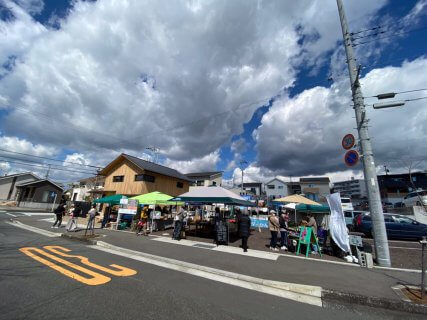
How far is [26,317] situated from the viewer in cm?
331

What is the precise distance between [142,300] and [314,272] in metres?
5.31

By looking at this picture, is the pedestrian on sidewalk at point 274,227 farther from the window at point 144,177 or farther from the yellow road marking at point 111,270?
the window at point 144,177

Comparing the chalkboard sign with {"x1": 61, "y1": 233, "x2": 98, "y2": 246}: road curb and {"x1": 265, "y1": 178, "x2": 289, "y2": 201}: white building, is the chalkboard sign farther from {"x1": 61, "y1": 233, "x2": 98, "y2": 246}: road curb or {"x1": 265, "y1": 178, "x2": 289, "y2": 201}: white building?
{"x1": 265, "y1": 178, "x2": 289, "y2": 201}: white building

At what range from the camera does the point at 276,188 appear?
205 feet

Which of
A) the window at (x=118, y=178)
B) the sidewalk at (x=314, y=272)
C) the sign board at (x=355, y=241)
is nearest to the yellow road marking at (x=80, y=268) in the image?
the sidewalk at (x=314, y=272)

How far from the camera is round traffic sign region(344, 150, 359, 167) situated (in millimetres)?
8805

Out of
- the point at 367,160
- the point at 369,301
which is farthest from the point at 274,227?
the point at 369,301

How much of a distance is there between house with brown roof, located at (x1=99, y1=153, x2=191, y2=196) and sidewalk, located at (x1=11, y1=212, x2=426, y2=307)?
16353 mm

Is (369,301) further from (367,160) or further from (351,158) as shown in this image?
(351,158)

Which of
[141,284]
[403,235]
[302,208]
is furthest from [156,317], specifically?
[403,235]

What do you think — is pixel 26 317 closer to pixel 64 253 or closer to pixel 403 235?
pixel 64 253

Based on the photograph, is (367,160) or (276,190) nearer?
(367,160)

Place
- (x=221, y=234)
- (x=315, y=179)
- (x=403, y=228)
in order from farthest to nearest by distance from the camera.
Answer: (x=315, y=179) < (x=403, y=228) < (x=221, y=234)

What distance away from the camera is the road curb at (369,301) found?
4.29 m
